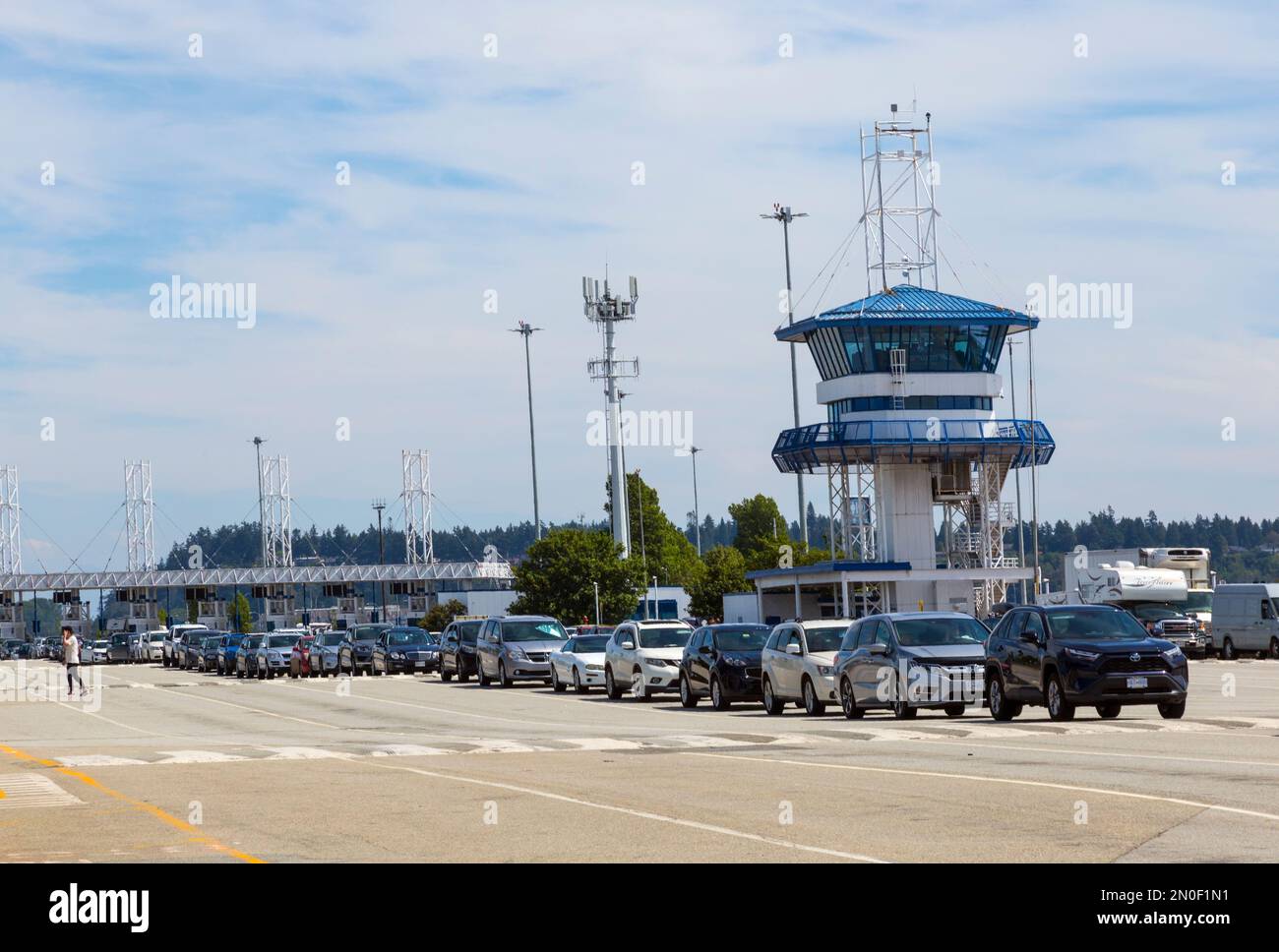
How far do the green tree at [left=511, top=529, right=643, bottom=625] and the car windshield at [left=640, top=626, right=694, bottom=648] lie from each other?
56.3 meters

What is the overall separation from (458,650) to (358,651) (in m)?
9.65

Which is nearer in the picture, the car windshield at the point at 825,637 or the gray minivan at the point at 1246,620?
the car windshield at the point at 825,637


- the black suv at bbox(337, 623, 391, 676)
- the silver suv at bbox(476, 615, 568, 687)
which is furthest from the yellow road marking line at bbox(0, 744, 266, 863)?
the black suv at bbox(337, 623, 391, 676)

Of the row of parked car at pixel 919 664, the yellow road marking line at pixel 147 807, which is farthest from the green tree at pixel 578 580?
the yellow road marking line at pixel 147 807

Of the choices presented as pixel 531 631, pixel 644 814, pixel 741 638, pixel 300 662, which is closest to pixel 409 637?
pixel 300 662

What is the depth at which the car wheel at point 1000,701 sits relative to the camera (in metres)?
26.6

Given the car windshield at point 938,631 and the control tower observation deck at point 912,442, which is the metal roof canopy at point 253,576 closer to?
the control tower observation deck at point 912,442

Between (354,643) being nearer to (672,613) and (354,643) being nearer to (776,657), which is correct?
(776,657)

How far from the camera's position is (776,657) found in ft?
103

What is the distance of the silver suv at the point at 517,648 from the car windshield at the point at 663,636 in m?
7.30

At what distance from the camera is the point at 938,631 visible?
95.2 feet
